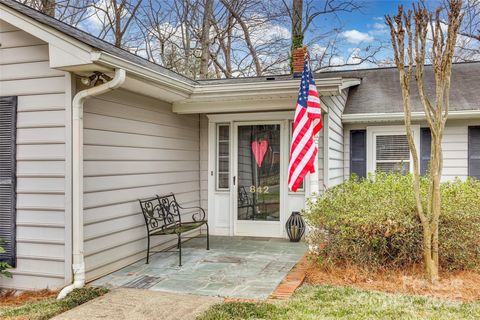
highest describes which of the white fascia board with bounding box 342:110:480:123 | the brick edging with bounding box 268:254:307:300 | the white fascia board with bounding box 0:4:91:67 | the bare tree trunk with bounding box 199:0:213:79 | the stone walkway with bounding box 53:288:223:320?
the bare tree trunk with bounding box 199:0:213:79

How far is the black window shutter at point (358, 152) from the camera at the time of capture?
325 inches

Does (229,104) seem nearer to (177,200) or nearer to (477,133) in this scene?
(177,200)

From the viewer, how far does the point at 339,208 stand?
4.89m

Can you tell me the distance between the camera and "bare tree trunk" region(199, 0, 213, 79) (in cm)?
1476

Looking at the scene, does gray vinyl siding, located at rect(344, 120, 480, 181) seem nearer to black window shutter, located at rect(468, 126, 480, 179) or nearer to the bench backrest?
black window shutter, located at rect(468, 126, 480, 179)

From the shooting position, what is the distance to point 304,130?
5.20 m

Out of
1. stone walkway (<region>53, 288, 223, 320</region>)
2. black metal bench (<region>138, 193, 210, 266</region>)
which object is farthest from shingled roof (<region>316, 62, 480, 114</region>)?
stone walkway (<region>53, 288, 223, 320</region>)

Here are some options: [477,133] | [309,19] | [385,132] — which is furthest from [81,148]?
[309,19]

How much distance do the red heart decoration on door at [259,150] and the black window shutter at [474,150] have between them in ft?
13.1

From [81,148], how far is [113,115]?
87 centimetres

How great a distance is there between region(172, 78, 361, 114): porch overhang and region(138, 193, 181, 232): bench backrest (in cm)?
148

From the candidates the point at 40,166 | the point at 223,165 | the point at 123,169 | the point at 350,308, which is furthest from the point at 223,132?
the point at 350,308

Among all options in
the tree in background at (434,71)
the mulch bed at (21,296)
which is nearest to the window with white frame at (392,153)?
the tree in background at (434,71)

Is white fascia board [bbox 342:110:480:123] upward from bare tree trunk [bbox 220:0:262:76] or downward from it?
downward
